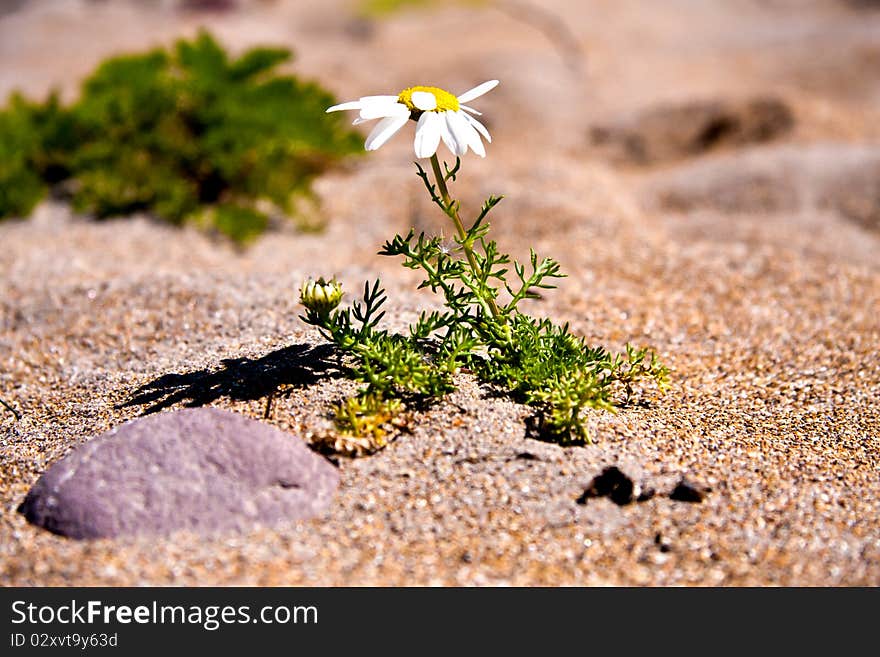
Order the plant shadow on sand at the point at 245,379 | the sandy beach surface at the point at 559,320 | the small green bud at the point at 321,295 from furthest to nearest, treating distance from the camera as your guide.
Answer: the plant shadow on sand at the point at 245,379
the small green bud at the point at 321,295
the sandy beach surface at the point at 559,320

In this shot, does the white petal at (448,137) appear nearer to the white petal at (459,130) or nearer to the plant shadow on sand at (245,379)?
the white petal at (459,130)

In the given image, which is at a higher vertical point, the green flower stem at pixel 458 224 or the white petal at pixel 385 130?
the white petal at pixel 385 130

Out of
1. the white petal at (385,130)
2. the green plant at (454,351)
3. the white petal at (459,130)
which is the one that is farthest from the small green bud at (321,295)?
the white petal at (459,130)

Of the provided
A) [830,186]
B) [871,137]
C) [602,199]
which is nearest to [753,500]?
[602,199]

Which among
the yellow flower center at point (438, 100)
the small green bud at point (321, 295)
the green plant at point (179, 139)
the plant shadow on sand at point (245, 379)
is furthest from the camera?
the green plant at point (179, 139)

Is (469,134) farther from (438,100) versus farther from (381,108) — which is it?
(381,108)

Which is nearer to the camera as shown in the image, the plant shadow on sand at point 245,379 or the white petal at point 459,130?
the white petal at point 459,130

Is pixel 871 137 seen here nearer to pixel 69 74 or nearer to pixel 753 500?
pixel 753 500
